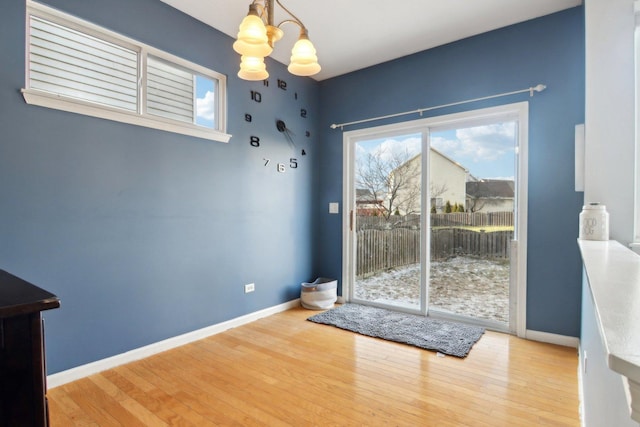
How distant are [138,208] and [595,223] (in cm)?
315

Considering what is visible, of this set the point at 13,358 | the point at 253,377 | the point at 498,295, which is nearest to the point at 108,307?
the point at 253,377

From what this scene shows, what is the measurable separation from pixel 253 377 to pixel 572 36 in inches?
142

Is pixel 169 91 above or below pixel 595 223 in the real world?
above

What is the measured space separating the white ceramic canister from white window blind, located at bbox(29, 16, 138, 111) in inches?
130

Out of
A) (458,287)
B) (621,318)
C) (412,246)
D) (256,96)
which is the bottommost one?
(458,287)

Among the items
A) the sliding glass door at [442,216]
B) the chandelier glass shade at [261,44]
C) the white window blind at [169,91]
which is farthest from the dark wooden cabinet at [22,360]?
the sliding glass door at [442,216]

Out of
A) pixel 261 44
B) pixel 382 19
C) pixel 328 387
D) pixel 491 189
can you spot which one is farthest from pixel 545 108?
pixel 328 387

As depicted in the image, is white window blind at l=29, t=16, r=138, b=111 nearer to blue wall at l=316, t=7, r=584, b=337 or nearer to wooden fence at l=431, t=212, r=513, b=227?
blue wall at l=316, t=7, r=584, b=337

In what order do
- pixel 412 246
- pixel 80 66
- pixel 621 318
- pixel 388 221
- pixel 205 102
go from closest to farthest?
pixel 621 318 → pixel 80 66 → pixel 205 102 → pixel 412 246 → pixel 388 221

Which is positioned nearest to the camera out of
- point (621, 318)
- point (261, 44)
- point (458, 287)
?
point (621, 318)

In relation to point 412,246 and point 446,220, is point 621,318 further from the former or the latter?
point 412,246

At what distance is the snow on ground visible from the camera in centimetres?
318

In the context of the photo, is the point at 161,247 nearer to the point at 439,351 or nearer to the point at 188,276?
the point at 188,276

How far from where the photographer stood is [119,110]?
93.7 inches
